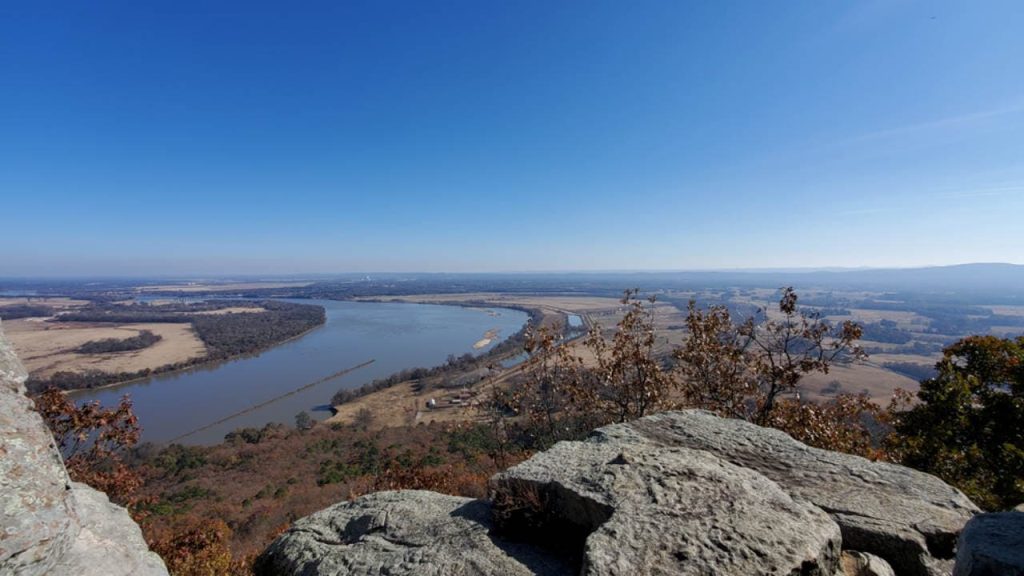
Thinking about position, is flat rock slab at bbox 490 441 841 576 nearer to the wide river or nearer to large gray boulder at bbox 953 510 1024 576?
A: large gray boulder at bbox 953 510 1024 576

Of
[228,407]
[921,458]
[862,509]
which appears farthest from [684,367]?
[228,407]

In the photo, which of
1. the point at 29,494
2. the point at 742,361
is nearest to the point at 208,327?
the point at 742,361

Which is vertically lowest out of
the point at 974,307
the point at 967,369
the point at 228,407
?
the point at 228,407

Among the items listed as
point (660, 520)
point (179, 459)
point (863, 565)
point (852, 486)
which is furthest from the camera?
point (179, 459)

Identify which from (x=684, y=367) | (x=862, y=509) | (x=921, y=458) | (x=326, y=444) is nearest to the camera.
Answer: (x=862, y=509)

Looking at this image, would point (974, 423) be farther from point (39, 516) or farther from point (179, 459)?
point (179, 459)

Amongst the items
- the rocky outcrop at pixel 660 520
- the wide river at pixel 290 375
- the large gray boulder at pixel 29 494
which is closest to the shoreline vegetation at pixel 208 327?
the wide river at pixel 290 375

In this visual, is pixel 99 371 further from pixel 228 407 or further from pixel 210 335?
pixel 210 335
